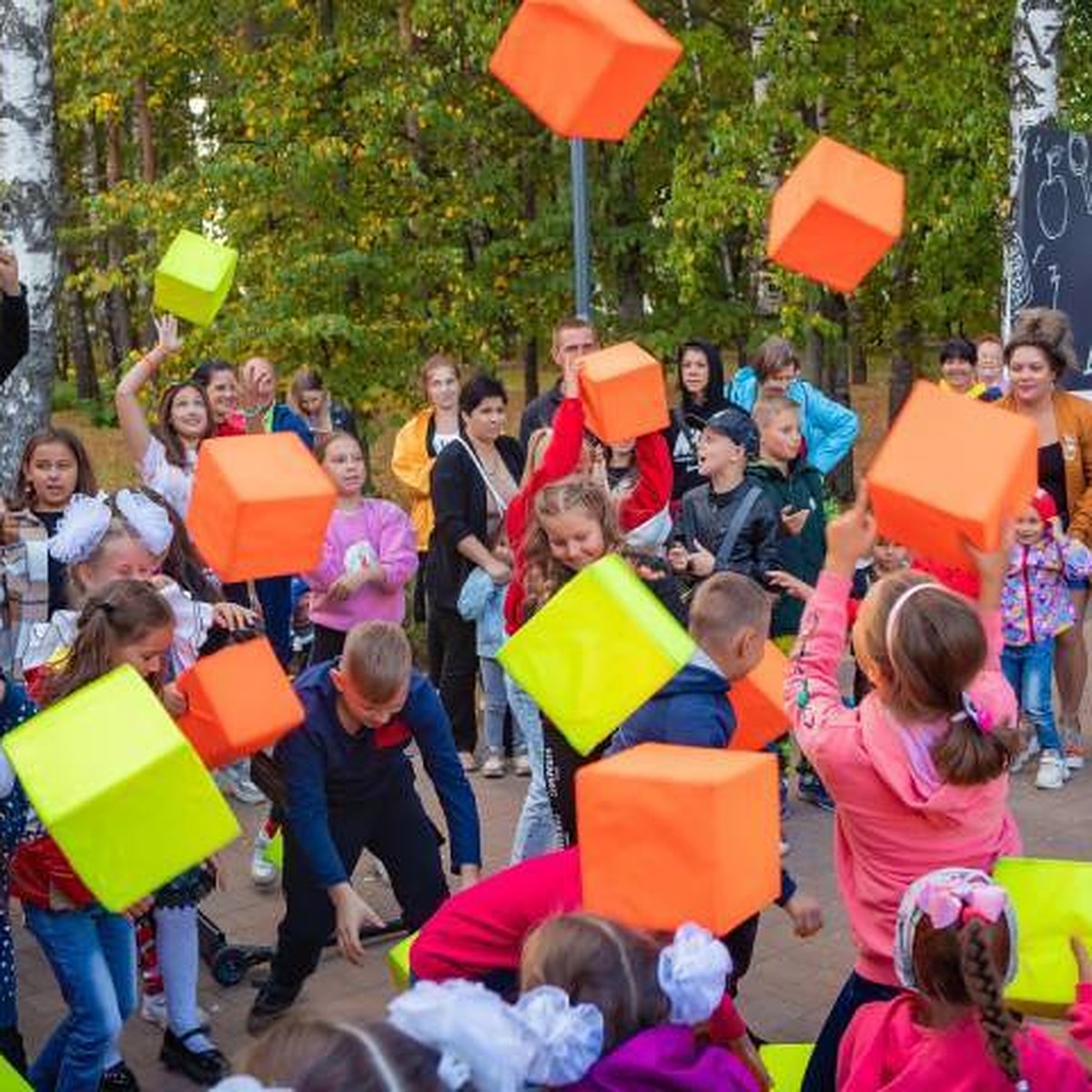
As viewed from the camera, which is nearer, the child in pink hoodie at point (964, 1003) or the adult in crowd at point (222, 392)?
the child in pink hoodie at point (964, 1003)

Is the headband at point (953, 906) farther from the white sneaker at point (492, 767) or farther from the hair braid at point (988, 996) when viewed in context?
the white sneaker at point (492, 767)

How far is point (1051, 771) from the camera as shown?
23.3 ft

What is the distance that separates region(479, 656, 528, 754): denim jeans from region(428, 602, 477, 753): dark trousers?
0.07 meters

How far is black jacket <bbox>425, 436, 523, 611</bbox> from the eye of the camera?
7.36m

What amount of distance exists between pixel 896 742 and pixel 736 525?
3001 millimetres

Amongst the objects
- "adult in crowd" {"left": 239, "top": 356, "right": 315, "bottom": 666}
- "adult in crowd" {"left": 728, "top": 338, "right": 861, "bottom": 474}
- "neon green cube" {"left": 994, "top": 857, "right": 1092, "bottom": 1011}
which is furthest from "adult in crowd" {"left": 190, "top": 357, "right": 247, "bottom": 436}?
"neon green cube" {"left": 994, "top": 857, "right": 1092, "bottom": 1011}

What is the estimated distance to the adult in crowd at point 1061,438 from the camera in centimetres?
712

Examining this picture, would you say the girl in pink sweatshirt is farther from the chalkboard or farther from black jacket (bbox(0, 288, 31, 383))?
the chalkboard

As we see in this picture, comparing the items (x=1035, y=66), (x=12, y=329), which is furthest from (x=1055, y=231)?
(x=12, y=329)

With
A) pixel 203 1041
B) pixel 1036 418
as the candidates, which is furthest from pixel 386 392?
pixel 203 1041

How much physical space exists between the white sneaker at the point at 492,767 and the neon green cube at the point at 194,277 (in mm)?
2432

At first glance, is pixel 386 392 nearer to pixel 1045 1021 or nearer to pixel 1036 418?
pixel 1036 418

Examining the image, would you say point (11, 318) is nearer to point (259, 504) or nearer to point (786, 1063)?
point (259, 504)

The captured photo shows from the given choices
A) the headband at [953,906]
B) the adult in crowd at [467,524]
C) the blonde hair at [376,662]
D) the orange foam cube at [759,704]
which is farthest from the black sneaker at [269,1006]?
the adult in crowd at [467,524]
